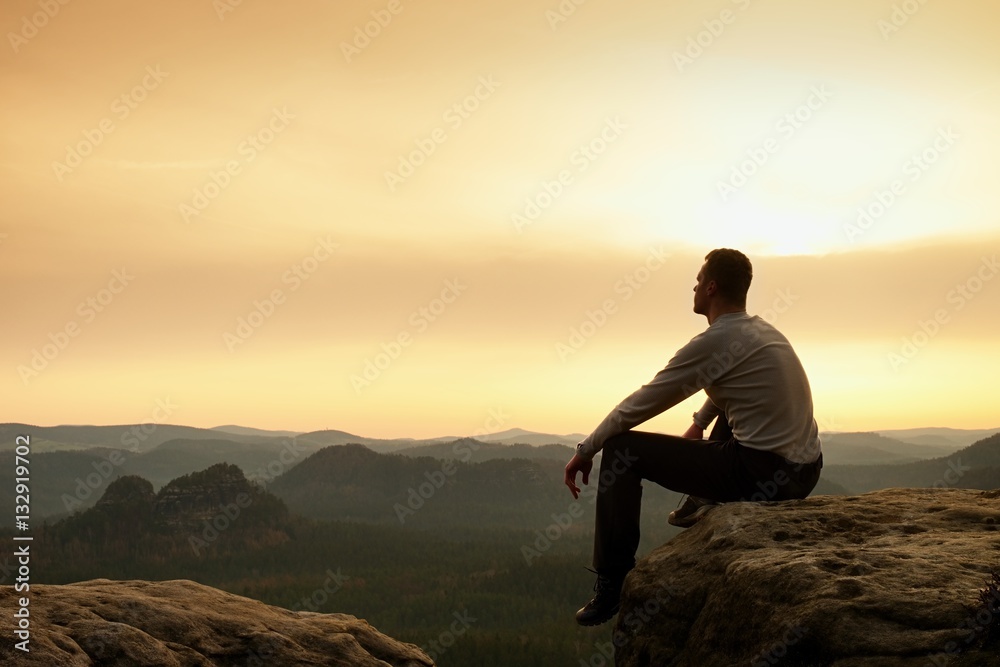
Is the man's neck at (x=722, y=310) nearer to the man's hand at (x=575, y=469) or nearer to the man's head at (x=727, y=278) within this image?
the man's head at (x=727, y=278)

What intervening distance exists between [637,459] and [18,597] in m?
6.88

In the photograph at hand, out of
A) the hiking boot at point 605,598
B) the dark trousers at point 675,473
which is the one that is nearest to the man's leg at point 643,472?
the dark trousers at point 675,473

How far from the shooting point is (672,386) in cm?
854

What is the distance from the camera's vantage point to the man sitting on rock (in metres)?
8.48

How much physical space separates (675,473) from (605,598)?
1.60 meters

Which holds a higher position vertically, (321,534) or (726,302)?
(726,302)

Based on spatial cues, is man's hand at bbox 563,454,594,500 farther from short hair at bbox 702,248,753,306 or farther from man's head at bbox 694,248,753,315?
short hair at bbox 702,248,753,306

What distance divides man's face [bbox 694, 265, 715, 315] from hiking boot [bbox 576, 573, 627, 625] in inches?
118

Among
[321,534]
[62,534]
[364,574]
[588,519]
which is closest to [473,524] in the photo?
[588,519]

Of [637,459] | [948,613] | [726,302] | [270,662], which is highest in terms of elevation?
[726,302]

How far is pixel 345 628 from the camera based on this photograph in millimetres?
11461

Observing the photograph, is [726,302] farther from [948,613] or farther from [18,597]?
[18,597]

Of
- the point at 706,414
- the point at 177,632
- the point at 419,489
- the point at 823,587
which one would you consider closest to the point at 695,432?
the point at 706,414

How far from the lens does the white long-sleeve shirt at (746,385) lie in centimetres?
845
